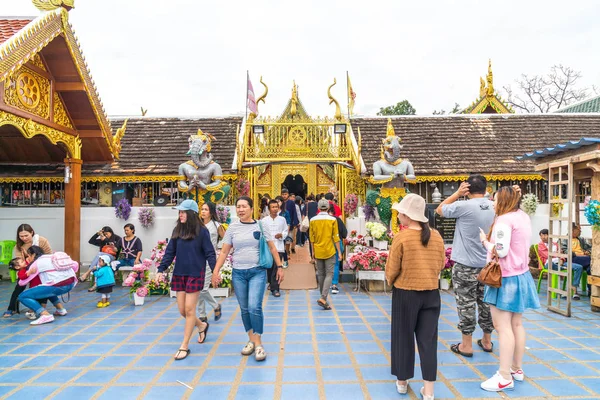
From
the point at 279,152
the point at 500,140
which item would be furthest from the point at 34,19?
the point at 500,140

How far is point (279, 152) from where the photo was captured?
1084 centimetres

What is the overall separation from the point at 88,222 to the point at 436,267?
30.3 feet

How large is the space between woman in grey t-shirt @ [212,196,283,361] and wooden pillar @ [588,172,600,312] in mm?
5234

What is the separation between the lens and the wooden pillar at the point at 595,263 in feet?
20.4

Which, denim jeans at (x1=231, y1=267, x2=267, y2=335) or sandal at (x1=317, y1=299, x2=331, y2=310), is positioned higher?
denim jeans at (x1=231, y1=267, x2=267, y2=335)

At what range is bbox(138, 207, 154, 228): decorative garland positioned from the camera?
32.1 ft

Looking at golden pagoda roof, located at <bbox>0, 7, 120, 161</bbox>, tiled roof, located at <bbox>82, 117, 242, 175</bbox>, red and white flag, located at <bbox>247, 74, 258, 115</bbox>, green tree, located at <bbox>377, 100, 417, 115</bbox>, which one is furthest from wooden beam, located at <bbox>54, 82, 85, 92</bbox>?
green tree, located at <bbox>377, 100, 417, 115</bbox>

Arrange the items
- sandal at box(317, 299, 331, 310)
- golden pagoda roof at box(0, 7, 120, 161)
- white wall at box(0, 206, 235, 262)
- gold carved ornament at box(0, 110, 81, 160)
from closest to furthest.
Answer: golden pagoda roof at box(0, 7, 120, 161), gold carved ornament at box(0, 110, 81, 160), sandal at box(317, 299, 331, 310), white wall at box(0, 206, 235, 262)

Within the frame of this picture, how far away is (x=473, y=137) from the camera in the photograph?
12.4 meters

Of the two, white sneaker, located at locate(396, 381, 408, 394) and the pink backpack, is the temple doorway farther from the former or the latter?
white sneaker, located at locate(396, 381, 408, 394)

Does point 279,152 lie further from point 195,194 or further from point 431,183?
point 431,183

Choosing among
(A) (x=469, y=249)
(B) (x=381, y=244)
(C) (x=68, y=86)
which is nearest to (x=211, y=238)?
(A) (x=469, y=249)

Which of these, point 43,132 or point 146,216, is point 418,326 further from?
point 146,216

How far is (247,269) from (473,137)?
411 inches
